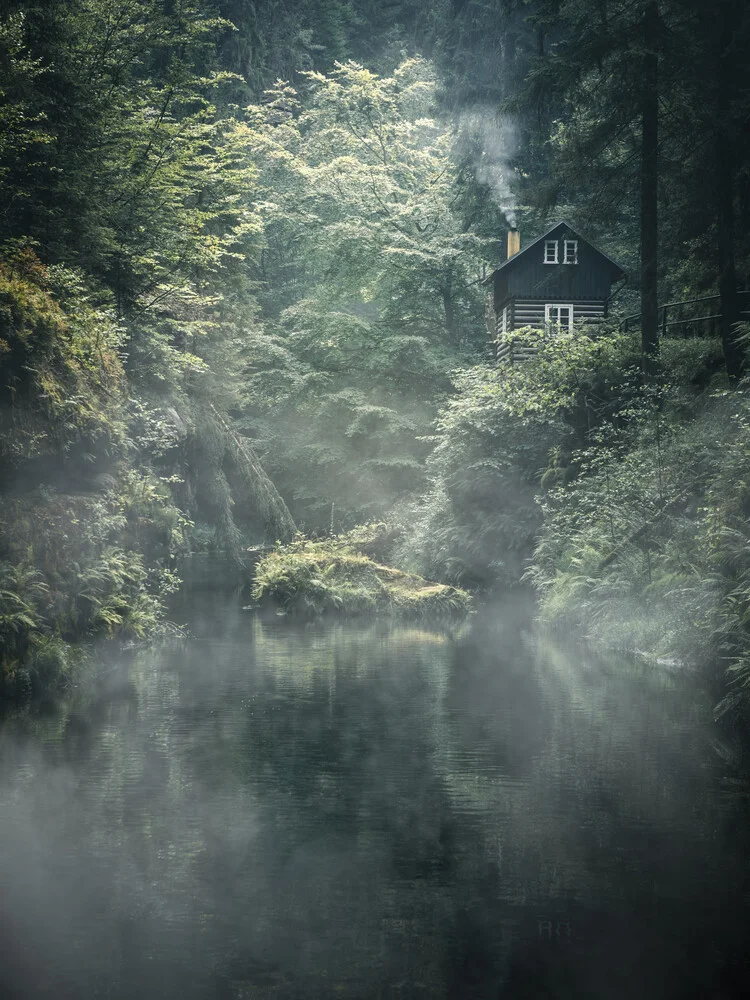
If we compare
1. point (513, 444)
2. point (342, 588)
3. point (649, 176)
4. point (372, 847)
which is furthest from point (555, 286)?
point (372, 847)

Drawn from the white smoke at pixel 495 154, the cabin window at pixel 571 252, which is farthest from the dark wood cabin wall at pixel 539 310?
the white smoke at pixel 495 154

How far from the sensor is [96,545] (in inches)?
757

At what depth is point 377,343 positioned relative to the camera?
4894 centimetres

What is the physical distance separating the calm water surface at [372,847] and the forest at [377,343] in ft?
9.23

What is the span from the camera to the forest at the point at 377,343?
18.3 meters

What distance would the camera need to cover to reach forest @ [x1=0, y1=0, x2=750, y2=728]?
18.3 metres

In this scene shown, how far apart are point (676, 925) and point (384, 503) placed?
130 ft

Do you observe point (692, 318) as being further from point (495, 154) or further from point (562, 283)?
point (495, 154)

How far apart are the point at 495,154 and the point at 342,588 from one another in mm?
24224

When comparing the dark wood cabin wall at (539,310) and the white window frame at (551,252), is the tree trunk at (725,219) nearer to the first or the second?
the white window frame at (551,252)

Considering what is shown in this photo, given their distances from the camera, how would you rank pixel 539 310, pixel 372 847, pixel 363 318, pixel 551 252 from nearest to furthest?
pixel 372 847, pixel 551 252, pixel 539 310, pixel 363 318

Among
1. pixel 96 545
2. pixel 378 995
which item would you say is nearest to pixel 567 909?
pixel 378 995

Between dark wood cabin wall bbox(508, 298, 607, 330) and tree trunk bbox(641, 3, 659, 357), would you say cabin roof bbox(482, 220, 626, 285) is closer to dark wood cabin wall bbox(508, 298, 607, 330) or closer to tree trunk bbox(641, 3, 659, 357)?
dark wood cabin wall bbox(508, 298, 607, 330)

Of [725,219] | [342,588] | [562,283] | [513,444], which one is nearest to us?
[725,219]
